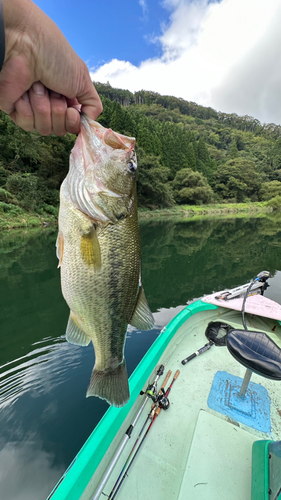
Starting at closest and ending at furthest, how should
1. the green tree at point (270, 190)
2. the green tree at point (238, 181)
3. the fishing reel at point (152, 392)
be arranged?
the fishing reel at point (152, 392) → the green tree at point (238, 181) → the green tree at point (270, 190)

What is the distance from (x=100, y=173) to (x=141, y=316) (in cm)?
94

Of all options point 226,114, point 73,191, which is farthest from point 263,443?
point 226,114

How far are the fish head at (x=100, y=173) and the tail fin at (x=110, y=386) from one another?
37.6 inches

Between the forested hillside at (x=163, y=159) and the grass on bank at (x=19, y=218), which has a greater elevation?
the forested hillside at (x=163, y=159)

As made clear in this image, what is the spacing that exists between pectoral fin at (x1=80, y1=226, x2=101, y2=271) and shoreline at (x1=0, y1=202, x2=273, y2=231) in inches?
655

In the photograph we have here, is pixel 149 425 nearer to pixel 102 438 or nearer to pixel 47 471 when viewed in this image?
pixel 102 438

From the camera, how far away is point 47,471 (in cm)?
269

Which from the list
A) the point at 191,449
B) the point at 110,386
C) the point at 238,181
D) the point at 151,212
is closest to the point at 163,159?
the point at 238,181

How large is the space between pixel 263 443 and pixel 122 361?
1666mm

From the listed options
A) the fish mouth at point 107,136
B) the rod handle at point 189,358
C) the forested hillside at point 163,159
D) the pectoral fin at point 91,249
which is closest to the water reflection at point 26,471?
the rod handle at point 189,358

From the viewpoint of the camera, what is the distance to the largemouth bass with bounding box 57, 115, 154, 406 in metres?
1.38

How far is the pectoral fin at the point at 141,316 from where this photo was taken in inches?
61.1

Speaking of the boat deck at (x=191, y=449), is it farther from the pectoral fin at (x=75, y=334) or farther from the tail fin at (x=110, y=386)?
the pectoral fin at (x=75, y=334)

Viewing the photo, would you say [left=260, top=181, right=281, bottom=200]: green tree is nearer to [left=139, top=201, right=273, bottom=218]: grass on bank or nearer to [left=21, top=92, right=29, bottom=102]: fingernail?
[left=139, top=201, right=273, bottom=218]: grass on bank
